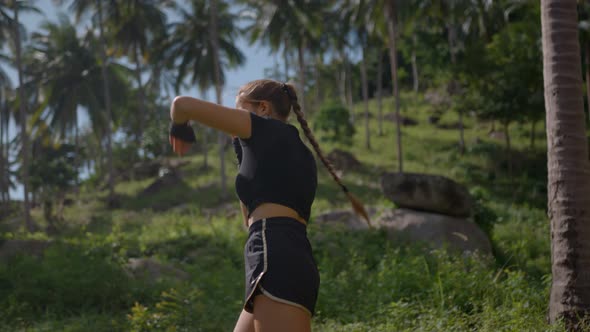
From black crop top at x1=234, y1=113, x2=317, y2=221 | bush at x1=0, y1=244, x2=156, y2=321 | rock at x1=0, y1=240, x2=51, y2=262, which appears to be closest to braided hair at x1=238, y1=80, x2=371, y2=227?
black crop top at x1=234, y1=113, x2=317, y2=221

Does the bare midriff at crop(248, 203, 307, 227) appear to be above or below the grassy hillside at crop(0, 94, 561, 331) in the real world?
above

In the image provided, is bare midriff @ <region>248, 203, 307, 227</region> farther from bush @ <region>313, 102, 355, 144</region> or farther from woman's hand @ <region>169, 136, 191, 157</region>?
Answer: bush @ <region>313, 102, 355, 144</region>

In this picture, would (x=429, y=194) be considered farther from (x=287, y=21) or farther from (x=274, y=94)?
(x=287, y=21)

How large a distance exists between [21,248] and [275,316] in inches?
385

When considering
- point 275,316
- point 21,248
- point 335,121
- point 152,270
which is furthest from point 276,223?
point 335,121

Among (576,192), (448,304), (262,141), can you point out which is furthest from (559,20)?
(262,141)

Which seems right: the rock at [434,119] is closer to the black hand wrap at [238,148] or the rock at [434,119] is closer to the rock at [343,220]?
the rock at [343,220]

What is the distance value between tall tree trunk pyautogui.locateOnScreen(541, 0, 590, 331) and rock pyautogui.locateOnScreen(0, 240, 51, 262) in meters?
8.82

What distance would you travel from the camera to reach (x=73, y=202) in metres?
34.2

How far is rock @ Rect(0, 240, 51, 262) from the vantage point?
10255 millimetres

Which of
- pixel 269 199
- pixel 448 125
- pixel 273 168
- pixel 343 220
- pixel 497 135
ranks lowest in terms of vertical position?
pixel 343 220

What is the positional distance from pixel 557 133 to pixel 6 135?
4403cm

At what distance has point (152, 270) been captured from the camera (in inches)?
377

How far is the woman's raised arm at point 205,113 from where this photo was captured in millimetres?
2271
